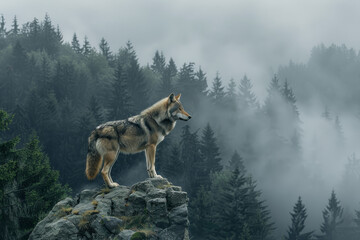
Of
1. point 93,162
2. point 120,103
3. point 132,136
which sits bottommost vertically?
point 93,162

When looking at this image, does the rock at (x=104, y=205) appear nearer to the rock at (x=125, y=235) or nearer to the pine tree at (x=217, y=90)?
the rock at (x=125, y=235)

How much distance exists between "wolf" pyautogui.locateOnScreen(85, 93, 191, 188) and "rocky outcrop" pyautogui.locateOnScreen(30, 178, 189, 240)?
0.92 metres

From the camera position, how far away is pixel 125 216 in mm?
23500

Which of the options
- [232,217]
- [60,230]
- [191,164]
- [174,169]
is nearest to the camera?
[60,230]

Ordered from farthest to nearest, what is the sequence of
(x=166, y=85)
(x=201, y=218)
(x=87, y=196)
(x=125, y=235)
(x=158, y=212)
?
1. (x=166, y=85)
2. (x=201, y=218)
3. (x=87, y=196)
4. (x=158, y=212)
5. (x=125, y=235)

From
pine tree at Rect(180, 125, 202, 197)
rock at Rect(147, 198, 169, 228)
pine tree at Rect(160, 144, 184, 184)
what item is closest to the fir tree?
pine tree at Rect(180, 125, 202, 197)

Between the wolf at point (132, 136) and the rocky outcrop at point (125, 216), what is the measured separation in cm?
92

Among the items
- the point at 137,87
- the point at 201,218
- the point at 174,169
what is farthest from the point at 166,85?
the point at 201,218

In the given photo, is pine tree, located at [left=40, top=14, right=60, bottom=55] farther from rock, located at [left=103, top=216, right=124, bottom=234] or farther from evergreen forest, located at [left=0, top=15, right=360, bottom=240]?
rock, located at [left=103, top=216, right=124, bottom=234]

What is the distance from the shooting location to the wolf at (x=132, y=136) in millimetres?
23016

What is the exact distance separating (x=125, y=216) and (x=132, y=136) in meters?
3.38

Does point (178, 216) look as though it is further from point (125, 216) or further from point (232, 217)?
point (232, 217)

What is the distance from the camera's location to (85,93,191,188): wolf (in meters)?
23.0

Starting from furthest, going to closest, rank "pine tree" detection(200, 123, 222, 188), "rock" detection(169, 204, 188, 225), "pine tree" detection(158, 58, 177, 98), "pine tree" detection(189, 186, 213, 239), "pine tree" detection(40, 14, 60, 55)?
"pine tree" detection(40, 14, 60, 55), "pine tree" detection(158, 58, 177, 98), "pine tree" detection(200, 123, 222, 188), "pine tree" detection(189, 186, 213, 239), "rock" detection(169, 204, 188, 225)
